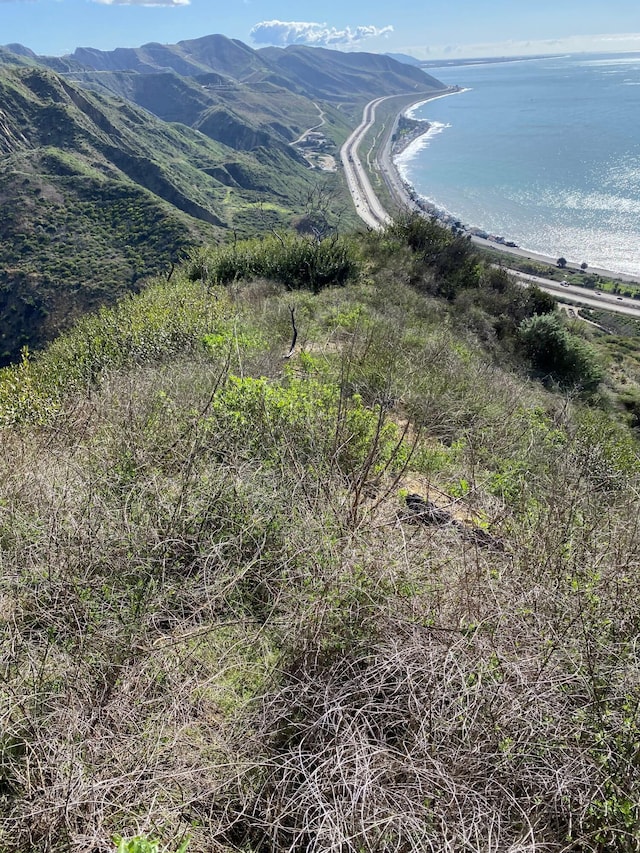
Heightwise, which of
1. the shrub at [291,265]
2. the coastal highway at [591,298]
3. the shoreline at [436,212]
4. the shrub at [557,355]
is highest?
the shoreline at [436,212]

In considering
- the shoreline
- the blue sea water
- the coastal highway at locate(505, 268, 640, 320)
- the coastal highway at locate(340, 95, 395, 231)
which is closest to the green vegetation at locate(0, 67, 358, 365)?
the coastal highway at locate(340, 95, 395, 231)

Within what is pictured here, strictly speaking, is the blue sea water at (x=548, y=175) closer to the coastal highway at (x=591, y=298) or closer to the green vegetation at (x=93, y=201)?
the coastal highway at (x=591, y=298)

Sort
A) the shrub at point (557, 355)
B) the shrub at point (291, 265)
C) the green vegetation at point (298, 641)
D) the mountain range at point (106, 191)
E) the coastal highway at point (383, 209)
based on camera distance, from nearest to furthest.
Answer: the green vegetation at point (298, 641) → the shrub at point (557, 355) → the shrub at point (291, 265) → the mountain range at point (106, 191) → the coastal highway at point (383, 209)

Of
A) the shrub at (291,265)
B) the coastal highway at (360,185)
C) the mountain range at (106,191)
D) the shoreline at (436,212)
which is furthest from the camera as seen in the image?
the coastal highway at (360,185)

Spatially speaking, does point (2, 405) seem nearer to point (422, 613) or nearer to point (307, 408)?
point (307, 408)

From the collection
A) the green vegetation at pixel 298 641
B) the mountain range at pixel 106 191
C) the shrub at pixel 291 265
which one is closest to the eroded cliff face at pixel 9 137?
the mountain range at pixel 106 191

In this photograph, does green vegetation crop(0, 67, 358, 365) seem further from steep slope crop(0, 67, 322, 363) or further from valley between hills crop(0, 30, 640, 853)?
valley between hills crop(0, 30, 640, 853)

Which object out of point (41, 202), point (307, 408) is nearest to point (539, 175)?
point (41, 202)
